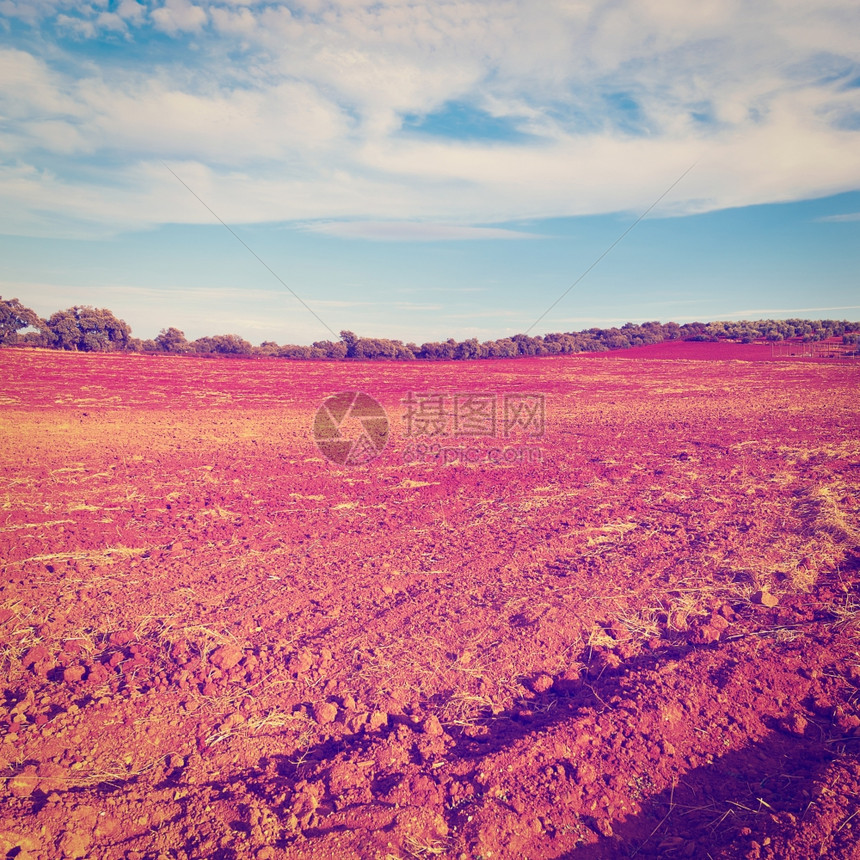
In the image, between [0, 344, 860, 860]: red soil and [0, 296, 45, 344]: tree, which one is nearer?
[0, 344, 860, 860]: red soil

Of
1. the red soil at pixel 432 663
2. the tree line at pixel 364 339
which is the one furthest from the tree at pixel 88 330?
the red soil at pixel 432 663

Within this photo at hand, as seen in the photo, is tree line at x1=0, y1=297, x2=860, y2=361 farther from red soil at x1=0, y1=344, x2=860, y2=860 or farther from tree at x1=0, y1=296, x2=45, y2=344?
red soil at x1=0, y1=344, x2=860, y2=860

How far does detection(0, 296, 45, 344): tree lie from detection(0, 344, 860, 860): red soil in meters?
46.6

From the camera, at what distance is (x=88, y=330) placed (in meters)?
48.0

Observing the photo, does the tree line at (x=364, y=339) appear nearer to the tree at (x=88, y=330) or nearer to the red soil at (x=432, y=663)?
the tree at (x=88, y=330)

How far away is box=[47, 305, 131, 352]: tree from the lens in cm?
4666

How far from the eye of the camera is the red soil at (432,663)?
2.55 m

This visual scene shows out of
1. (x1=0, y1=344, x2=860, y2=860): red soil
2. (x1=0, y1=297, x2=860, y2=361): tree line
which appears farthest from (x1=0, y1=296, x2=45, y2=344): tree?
(x1=0, y1=344, x2=860, y2=860): red soil

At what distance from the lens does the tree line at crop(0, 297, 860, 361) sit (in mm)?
46375

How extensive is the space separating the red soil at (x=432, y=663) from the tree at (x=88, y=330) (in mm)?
46087

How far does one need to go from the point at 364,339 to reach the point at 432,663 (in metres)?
51.0

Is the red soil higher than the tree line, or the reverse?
the tree line

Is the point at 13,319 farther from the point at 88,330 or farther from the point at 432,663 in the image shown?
the point at 432,663

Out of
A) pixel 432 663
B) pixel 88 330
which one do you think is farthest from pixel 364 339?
pixel 432 663
